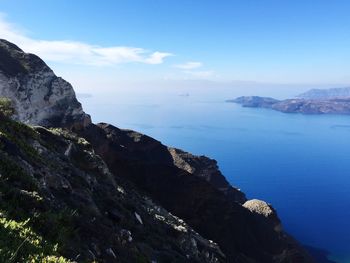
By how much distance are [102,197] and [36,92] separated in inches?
2135

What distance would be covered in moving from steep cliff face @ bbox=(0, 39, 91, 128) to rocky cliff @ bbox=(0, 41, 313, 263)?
20 centimetres

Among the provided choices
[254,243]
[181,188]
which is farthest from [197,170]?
[254,243]

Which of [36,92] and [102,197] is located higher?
[36,92]

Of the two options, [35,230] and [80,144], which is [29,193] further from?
[80,144]

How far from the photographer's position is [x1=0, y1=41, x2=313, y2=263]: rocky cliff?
537 inches

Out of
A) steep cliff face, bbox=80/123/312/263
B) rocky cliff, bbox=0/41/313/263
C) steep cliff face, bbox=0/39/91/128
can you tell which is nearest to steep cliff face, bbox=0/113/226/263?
rocky cliff, bbox=0/41/313/263

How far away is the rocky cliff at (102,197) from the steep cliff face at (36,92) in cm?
20

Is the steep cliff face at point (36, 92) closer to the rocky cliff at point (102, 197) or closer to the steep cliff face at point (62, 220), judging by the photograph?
the rocky cliff at point (102, 197)

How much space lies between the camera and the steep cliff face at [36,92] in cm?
7038

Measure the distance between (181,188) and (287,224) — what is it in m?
72.7

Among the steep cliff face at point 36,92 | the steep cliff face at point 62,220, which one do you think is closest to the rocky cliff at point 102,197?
the steep cliff face at point 62,220

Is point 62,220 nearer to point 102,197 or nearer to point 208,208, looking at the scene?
point 102,197

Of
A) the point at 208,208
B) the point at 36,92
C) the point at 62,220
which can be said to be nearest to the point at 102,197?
the point at 62,220

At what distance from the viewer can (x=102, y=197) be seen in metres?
25.7
